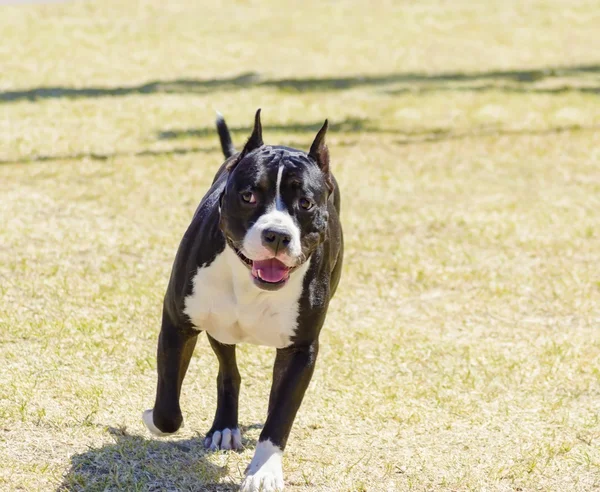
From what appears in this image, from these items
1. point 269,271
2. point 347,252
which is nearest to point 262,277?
point 269,271

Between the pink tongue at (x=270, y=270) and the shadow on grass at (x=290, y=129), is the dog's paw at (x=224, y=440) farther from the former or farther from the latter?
the shadow on grass at (x=290, y=129)

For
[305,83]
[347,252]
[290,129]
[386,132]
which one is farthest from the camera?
[305,83]

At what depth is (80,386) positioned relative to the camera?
5137 millimetres

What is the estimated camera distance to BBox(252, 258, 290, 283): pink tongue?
3.81 m

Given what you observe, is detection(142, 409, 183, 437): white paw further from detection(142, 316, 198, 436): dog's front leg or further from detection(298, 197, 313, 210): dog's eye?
detection(298, 197, 313, 210): dog's eye

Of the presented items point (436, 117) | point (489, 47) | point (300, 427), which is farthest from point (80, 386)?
point (489, 47)

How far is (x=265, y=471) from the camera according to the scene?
396cm

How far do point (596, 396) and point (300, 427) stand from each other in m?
1.66

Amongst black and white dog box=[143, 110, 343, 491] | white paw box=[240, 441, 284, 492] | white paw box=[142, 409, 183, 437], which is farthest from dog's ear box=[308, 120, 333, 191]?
white paw box=[142, 409, 183, 437]

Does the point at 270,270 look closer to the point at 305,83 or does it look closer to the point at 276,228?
the point at 276,228

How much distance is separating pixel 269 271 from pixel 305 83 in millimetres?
11350

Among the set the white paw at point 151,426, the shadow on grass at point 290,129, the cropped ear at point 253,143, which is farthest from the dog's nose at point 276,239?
the shadow on grass at point 290,129

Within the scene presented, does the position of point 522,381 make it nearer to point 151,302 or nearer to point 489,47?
point 151,302

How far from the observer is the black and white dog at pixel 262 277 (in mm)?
3812
